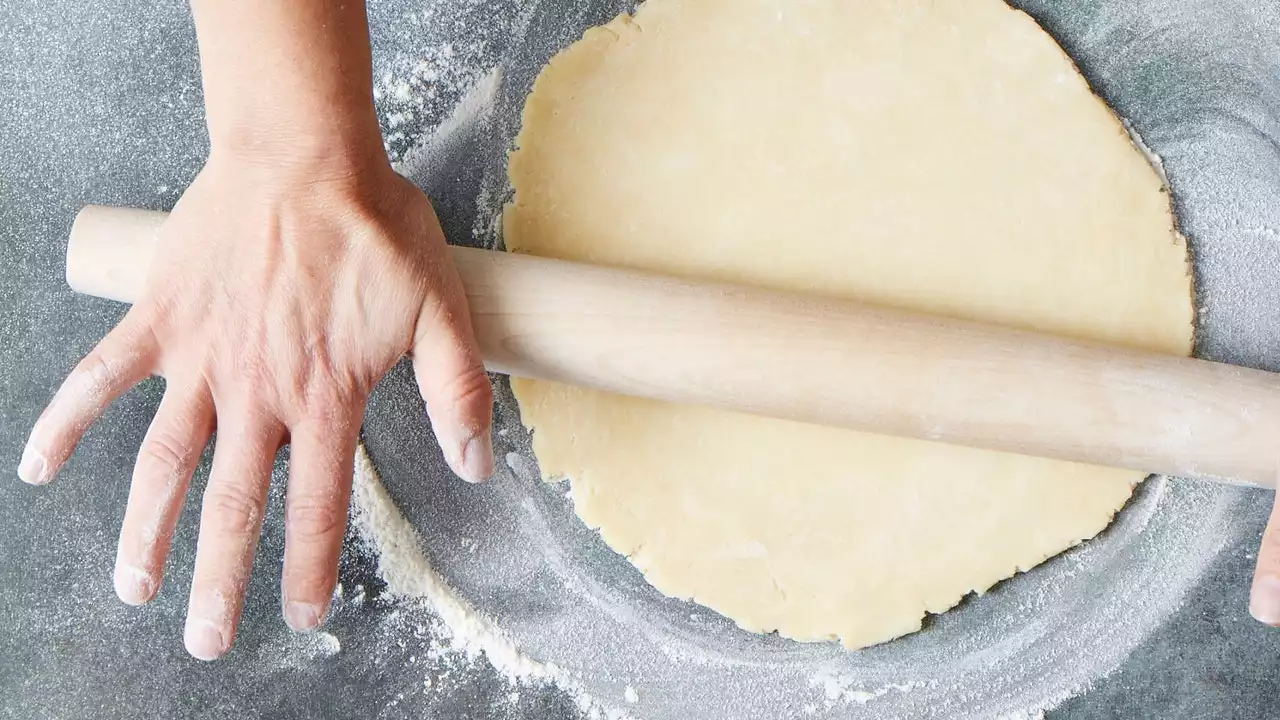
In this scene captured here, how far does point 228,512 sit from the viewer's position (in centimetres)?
102

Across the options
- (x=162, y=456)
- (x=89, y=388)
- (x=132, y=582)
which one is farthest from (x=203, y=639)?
(x=89, y=388)

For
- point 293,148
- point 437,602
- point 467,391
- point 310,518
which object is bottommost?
point 437,602

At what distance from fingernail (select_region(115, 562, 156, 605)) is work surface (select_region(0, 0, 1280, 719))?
1.07 ft

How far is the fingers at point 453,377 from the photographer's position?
1066 mm

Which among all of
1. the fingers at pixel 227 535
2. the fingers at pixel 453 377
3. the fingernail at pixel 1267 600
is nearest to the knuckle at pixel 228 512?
the fingers at pixel 227 535

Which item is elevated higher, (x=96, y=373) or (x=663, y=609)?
(x=96, y=373)

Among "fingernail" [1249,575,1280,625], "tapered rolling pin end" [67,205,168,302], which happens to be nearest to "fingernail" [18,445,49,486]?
"tapered rolling pin end" [67,205,168,302]

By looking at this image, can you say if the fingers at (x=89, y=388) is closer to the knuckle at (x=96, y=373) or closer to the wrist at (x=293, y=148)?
the knuckle at (x=96, y=373)

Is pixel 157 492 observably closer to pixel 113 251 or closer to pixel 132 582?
pixel 132 582

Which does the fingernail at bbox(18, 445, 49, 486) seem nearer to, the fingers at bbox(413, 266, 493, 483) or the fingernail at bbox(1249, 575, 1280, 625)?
the fingers at bbox(413, 266, 493, 483)

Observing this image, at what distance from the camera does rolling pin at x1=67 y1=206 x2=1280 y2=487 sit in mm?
1051

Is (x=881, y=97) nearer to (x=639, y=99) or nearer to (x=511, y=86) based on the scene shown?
(x=639, y=99)

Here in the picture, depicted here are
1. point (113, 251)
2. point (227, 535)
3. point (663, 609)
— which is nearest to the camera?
point (227, 535)

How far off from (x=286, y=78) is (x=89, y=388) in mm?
425
